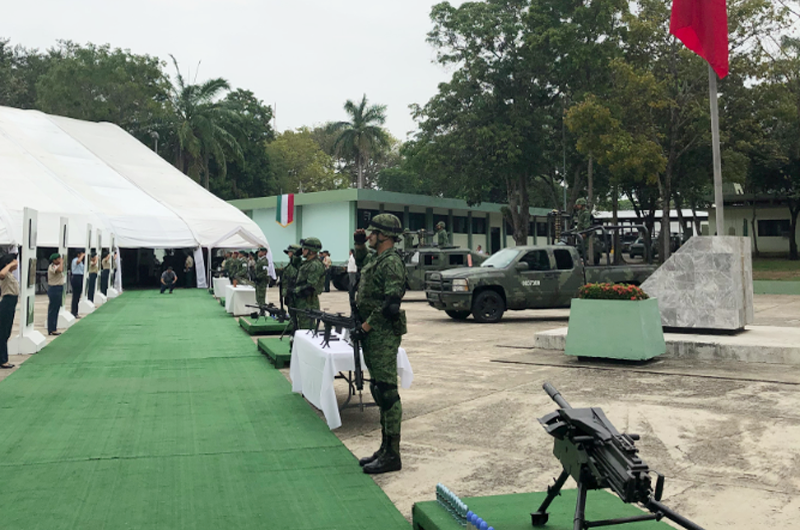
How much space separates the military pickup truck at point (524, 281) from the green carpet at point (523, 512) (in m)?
10.9

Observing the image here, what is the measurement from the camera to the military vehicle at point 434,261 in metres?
21.5

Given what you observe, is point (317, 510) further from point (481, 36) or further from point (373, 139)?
point (373, 139)

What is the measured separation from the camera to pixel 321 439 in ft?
19.1

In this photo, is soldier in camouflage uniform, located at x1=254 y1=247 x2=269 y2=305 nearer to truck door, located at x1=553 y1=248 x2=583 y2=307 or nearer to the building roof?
truck door, located at x1=553 y1=248 x2=583 y2=307

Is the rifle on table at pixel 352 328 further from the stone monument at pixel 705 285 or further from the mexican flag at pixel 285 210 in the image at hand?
the mexican flag at pixel 285 210

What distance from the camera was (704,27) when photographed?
10.7 metres

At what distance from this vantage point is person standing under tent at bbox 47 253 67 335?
532 inches

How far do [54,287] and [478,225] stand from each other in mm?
36506

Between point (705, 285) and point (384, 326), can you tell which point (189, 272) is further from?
point (384, 326)

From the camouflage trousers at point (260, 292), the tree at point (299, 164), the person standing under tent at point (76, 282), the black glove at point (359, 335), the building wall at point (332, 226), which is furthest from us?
the tree at point (299, 164)

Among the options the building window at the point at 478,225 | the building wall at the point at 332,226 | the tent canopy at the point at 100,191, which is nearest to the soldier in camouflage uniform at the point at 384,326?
the tent canopy at the point at 100,191

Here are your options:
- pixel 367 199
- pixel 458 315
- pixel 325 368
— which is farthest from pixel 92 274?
pixel 367 199

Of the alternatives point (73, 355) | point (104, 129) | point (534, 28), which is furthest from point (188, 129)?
point (73, 355)

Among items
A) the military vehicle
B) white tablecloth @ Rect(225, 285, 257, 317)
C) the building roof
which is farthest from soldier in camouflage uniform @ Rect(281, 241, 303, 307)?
the building roof
